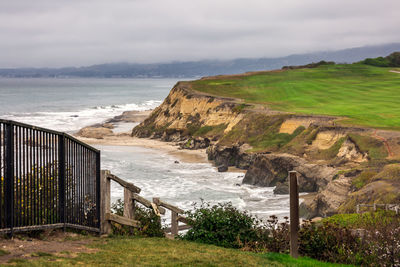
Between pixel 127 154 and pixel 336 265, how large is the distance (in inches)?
1512

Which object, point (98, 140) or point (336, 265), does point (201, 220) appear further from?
point (98, 140)

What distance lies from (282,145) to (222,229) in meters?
27.7

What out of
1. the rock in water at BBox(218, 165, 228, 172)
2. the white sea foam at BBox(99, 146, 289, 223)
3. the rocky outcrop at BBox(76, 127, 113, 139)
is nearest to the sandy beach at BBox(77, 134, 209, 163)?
the rocky outcrop at BBox(76, 127, 113, 139)

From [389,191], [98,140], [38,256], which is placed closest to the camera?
[38,256]

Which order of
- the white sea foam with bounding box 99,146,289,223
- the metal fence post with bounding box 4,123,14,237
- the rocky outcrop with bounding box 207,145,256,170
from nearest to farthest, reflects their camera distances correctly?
the metal fence post with bounding box 4,123,14,237
the white sea foam with bounding box 99,146,289,223
the rocky outcrop with bounding box 207,145,256,170

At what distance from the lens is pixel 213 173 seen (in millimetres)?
37500

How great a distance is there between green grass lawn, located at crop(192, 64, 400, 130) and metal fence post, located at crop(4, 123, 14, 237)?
30621 mm

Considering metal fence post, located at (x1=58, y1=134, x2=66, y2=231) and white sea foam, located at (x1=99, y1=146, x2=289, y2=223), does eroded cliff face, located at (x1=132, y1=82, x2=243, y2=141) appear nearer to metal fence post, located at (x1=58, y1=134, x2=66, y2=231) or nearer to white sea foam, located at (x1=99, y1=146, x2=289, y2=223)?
white sea foam, located at (x1=99, y1=146, x2=289, y2=223)

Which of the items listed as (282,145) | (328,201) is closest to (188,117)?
(282,145)

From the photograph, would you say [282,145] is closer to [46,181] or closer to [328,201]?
[328,201]

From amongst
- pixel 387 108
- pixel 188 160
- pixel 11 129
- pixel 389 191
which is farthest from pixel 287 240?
pixel 387 108

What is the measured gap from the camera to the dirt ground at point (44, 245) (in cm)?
833

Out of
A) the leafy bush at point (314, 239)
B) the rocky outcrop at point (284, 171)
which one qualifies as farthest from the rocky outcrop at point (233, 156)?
the leafy bush at point (314, 239)

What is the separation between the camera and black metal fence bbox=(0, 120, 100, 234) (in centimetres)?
899
